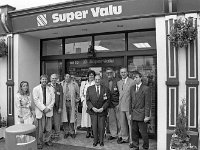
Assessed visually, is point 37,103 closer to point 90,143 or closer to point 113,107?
point 90,143

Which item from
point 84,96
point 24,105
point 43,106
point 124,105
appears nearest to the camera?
point 24,105

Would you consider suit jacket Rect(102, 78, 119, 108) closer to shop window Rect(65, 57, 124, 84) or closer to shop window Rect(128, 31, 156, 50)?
shop window Rect(65, 57, 124, 84)

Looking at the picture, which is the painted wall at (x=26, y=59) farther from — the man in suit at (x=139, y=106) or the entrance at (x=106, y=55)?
the man in suit at (x=139, y=106)

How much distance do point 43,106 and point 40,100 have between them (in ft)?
0.56

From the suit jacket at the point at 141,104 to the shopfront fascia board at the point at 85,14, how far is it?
1636mm

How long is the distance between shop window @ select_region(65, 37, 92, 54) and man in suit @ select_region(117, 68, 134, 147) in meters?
1.83

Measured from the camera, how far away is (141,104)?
15.8ft

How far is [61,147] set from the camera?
5430 millimetres

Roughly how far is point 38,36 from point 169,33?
13.2 feet

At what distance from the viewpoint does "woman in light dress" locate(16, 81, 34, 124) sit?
502 centimetres

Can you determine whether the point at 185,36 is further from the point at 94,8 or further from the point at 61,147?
the point at 61,147

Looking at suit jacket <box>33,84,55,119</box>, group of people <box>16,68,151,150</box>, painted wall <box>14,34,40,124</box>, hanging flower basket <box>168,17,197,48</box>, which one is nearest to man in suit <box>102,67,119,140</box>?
group of people <box>16,68,151,150</box>

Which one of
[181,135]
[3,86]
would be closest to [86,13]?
[3,86]

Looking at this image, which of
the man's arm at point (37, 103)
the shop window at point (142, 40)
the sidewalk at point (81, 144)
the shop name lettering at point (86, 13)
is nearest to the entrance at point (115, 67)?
the shop window at point (142, 40)
